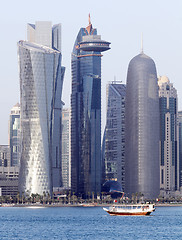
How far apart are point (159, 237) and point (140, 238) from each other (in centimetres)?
626

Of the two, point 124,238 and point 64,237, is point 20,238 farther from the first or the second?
point 124,238

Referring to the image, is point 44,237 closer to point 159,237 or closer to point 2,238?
point 2,238

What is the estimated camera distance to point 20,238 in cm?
19300

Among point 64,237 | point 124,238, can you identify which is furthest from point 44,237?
point 124,238

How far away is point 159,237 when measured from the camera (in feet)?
647

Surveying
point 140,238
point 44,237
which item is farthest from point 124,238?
point 44,237

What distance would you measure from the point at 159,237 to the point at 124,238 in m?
9.18

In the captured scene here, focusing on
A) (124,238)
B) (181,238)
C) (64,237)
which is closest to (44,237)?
(64,237)

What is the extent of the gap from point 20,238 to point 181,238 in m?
38.9

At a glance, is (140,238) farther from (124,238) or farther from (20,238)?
(20,238)

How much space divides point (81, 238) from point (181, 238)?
2424cm

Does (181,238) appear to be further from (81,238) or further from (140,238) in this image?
(81,238)

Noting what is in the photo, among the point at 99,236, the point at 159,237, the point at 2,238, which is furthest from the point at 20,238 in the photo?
the point at 159,237

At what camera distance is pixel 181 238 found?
638 feet
